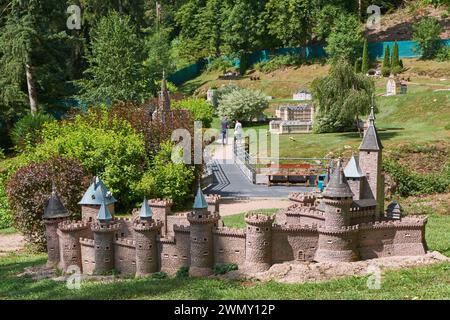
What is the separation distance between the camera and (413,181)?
42.4 m

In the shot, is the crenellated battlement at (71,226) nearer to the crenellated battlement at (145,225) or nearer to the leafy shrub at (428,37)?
the crenellated battlement at (145,225)

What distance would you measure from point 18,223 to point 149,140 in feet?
38.6

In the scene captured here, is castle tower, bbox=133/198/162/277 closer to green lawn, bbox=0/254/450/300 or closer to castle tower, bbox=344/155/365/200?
green lawn, bbox=0/254/450/300

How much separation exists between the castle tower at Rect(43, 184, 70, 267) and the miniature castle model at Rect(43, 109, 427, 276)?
856 mm

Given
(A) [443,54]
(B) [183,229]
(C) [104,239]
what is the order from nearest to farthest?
(B) [183,229] → (C) [104,239] → (A) [443,54]

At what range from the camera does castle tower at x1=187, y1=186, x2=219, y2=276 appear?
2528 centimetres

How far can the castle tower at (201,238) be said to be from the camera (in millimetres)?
25281

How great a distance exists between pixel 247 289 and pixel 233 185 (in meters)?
22.5

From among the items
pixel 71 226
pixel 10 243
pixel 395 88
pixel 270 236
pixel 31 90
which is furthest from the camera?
pixel 395 88

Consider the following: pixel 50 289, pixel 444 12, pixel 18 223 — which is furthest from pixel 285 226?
pixel 444 12

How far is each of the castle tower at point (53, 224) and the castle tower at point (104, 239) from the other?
2672 mm

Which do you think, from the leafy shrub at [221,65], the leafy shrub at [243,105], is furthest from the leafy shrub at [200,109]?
the leafy shrub at [221,65]

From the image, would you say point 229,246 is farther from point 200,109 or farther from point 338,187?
point 200,109

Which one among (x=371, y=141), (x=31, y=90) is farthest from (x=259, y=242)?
(x=31, y=90)
